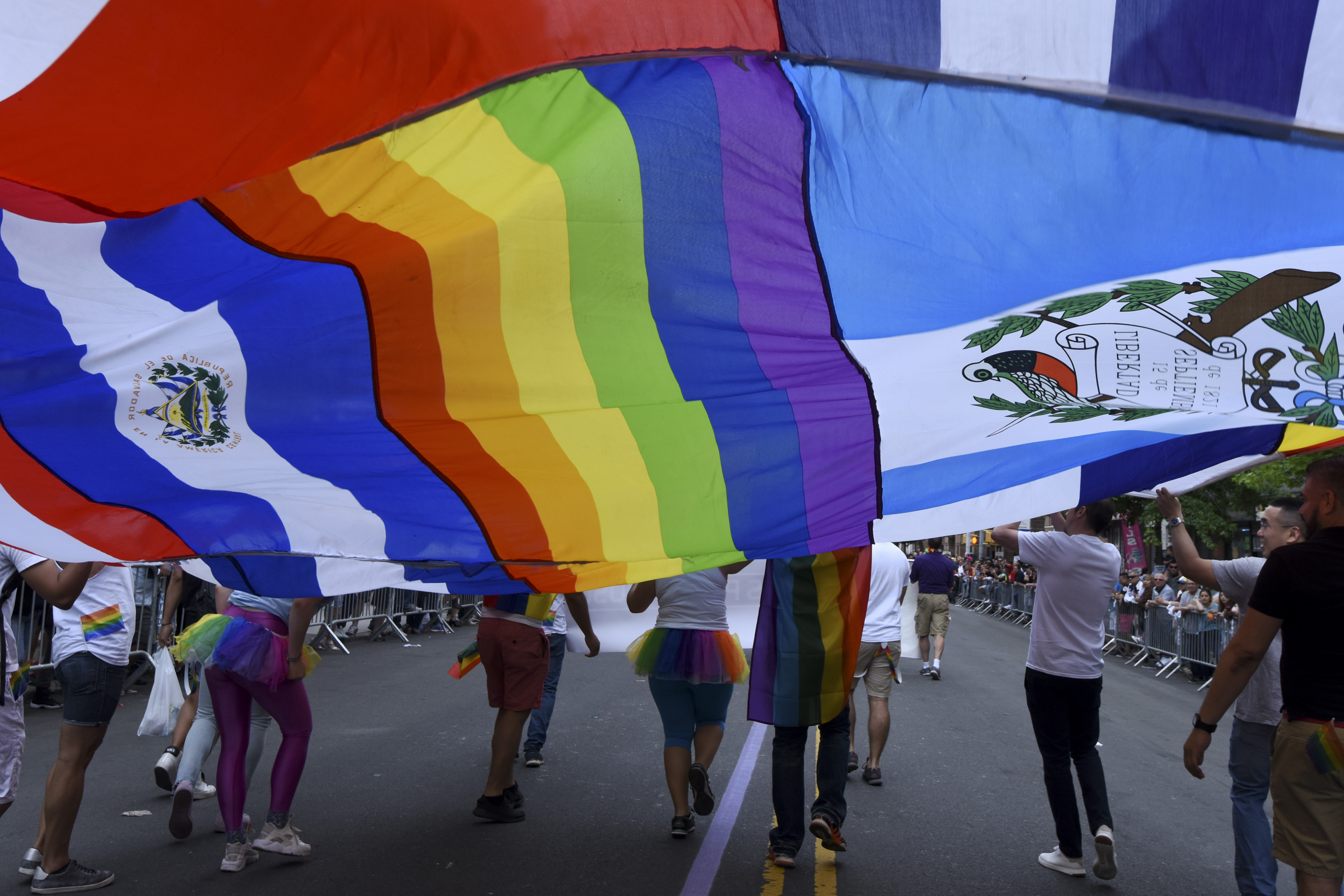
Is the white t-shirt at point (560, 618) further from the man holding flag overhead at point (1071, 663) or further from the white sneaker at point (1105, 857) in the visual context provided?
the white sneaker at point (1105, 857)

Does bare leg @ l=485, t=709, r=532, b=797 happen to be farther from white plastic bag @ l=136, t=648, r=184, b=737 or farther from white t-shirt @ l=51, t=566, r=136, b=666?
white plastic bag @ l=136, t=648, r=184, b=737

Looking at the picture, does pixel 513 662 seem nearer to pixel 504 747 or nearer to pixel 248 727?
pixel 504 747

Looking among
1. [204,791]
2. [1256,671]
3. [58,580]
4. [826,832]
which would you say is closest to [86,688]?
[58,580]

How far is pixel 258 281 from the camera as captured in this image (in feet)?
10.1

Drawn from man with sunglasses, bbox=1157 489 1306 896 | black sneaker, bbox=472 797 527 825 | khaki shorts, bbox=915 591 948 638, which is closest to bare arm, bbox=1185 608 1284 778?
man with sunglasses, bbox=1157 489 1306 896

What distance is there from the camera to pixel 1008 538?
4.84m

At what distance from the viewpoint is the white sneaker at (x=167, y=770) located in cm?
581

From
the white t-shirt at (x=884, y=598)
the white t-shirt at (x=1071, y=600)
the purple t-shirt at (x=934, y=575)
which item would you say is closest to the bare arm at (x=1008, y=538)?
the white t-shirt at (x=1071, y=600)

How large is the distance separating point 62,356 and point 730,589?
3791mm

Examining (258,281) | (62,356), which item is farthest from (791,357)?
(62,356)

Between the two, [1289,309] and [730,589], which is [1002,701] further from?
[1289,309]

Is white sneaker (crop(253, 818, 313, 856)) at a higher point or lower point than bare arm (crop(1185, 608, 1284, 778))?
lower

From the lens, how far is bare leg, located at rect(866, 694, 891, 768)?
681 cm

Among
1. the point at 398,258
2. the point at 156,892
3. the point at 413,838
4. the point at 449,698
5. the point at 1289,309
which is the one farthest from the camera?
the point at 449,698
